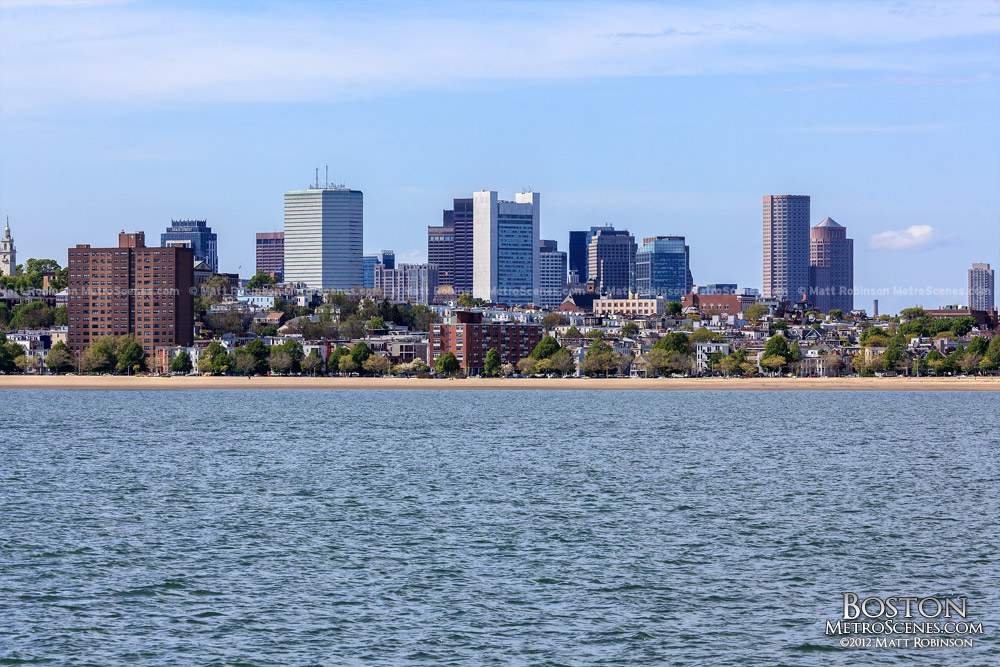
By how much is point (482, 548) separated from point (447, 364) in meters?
158

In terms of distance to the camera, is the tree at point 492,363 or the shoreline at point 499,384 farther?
the tree at point 492,363

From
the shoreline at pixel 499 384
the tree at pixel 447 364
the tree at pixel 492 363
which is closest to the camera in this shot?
the shoreline at pixel 499 384

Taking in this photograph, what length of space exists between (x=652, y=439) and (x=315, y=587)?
5228cm

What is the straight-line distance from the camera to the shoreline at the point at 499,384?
174 meters

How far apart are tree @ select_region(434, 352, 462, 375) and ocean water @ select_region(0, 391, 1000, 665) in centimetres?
11303

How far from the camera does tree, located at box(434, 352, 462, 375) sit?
195m

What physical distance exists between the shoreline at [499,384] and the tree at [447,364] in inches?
156

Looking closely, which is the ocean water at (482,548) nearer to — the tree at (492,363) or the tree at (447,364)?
the tree at (447,364)
